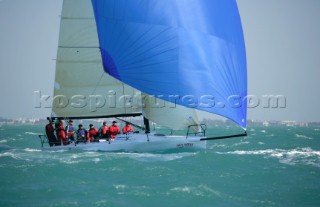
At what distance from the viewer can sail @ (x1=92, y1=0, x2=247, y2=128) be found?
68.8 feet

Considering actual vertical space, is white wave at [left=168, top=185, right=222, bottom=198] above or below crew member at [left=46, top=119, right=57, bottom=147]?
below

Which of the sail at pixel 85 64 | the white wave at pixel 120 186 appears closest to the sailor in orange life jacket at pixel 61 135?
the sail at pixel 85 64

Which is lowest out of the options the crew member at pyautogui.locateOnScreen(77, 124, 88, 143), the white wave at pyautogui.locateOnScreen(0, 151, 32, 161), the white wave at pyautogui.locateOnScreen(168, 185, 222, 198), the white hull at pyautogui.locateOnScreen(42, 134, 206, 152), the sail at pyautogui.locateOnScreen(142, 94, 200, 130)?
the white wave at pyautogui.locateOnScreen(168, 185, 222, 198)

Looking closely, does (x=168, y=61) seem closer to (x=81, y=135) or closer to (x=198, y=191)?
(x=81, y=135)

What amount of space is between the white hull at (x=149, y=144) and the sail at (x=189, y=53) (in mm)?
2045

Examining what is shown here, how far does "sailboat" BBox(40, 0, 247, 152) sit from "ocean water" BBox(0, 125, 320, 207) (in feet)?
5.53

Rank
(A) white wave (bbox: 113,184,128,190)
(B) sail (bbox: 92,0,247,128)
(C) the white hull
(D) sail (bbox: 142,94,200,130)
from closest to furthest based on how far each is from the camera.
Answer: (A) white wave (bbox: 113,184,128,190) → (B) sail (bbox: 92,0,247,128) → (C) the white hull → (D) sail (bbox: 142,94,200,130)

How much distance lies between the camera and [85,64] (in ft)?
83.3

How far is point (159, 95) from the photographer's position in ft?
71.0

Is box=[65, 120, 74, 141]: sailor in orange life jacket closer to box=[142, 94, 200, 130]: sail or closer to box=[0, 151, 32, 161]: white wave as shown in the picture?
box=[0, 151, 32, 161]: white wave

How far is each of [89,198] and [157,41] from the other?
9.81m

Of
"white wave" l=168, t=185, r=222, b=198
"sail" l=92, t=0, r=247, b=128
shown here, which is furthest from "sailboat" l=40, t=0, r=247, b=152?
"white wave" l=168, t=185, r=222, b=198

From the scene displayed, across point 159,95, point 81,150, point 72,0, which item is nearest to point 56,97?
point 81,150

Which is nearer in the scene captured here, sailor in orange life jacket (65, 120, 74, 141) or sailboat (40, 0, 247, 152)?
sailboat (40, 0, 247, 152)
